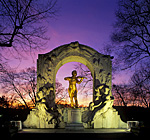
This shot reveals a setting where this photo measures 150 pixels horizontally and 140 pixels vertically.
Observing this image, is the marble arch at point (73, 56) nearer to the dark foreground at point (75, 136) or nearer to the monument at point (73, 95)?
the monument at point (73, 95)

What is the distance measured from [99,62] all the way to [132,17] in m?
3.35

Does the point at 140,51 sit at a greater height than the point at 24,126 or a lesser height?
greater

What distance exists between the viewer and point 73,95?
446 inches

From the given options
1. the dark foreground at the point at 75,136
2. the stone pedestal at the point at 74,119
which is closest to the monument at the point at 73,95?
the stone pedestal at the point at 74,119

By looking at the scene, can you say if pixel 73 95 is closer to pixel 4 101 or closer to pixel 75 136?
pixel 75 136

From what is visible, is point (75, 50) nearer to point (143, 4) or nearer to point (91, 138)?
point (143, 4)

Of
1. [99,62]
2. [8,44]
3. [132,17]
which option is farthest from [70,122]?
[132,17]

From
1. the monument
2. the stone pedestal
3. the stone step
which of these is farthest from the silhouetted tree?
the stone step

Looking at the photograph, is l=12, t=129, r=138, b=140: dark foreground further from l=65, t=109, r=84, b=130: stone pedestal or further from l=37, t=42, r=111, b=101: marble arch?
l=37, t=42, r=111, b=101: marble arch

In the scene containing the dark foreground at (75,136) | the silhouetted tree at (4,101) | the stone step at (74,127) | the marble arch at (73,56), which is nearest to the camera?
the dark foreground at (75,136)

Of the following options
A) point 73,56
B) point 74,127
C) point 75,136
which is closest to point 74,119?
point 74,127

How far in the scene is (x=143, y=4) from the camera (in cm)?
1066

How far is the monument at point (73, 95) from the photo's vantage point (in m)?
11.3

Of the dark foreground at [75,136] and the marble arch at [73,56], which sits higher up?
the marble arch at [73,56]
